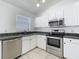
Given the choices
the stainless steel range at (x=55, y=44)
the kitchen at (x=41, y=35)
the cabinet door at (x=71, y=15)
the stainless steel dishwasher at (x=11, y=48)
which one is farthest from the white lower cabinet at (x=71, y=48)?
the stainless steel dishwasher at (x=11, y=48)

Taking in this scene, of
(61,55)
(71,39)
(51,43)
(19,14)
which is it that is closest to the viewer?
(71,39)

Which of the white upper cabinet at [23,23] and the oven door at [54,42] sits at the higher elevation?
the white upper cabinet at [23,23]

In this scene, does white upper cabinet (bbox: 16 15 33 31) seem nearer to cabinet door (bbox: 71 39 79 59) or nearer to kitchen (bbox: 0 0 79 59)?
kitchen (bbox: 0 0 79 59)

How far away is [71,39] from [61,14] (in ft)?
4.74

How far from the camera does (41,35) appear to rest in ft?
13.5

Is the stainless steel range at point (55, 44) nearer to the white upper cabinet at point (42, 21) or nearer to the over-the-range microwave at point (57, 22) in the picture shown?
the over-the-range microwave at point (57, 22)

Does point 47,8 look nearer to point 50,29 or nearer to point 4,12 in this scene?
point 50,29

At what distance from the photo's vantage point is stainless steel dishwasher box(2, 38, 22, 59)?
2.25 meters

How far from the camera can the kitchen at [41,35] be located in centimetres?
253

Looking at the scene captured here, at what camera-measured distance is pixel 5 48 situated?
225 cm

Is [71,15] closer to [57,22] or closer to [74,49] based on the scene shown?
[57,22]

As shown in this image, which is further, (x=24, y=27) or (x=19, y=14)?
(x=24, y=27)

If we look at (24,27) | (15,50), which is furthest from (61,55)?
(24,27)

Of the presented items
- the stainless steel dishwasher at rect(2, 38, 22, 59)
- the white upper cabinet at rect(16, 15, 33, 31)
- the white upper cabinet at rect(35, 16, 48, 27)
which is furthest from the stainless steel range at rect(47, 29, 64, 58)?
the white upper cabinet at rect(16, 15, 33, 31)
